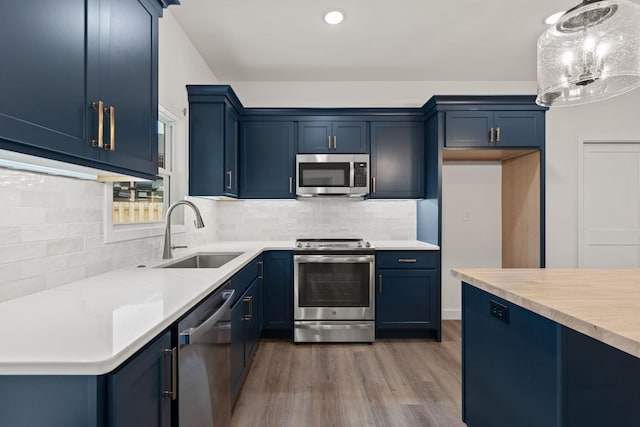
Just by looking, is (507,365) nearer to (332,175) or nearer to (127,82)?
(127,82)

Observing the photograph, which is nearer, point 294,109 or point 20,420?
point 20,420

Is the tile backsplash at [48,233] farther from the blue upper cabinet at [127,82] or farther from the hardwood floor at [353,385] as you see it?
the hardwood floor at [353,385]

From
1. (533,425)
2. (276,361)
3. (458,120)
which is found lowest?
(276,361)

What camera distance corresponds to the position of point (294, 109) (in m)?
3.41

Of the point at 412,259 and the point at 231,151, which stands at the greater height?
the point at 231,151

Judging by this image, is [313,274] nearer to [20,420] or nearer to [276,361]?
[276,361]

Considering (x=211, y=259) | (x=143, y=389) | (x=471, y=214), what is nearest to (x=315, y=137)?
(x=211, y=259)

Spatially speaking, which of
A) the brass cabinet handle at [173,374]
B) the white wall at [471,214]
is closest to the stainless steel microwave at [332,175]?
the white wall at [471,214]

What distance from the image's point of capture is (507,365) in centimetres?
142

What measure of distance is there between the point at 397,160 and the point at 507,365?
94.0 inches

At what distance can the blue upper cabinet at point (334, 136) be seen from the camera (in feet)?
11.3

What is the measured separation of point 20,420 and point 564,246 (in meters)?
4.50

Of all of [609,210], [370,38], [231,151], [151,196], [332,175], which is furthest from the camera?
[609,210]

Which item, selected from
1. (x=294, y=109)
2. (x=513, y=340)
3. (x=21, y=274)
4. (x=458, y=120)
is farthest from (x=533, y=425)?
(x=294, y=109)
